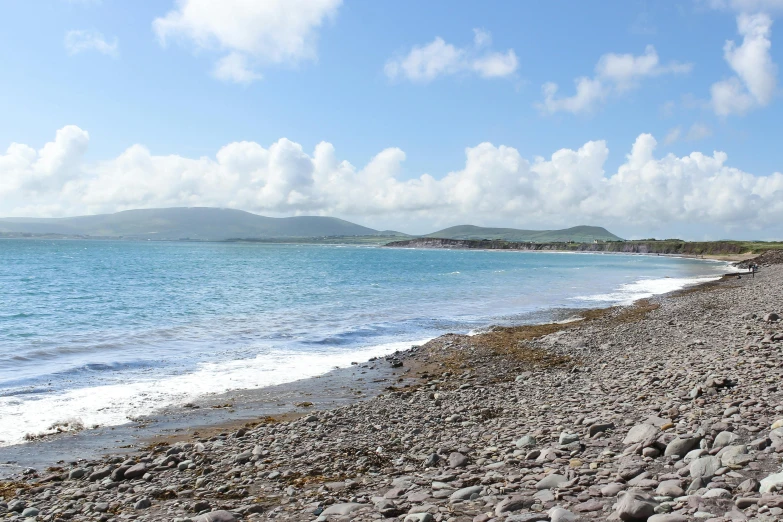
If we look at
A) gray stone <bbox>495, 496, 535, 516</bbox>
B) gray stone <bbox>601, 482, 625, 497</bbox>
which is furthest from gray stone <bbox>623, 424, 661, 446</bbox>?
gray stone <bbox>495, 496, 535, 516</bbox>

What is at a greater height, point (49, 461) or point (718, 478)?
point (718, 478)

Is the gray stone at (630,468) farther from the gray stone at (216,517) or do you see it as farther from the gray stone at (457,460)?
the gray stone at (216,517)

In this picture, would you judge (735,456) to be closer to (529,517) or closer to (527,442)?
(529,517)

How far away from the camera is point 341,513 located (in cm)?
712

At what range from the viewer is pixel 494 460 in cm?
893

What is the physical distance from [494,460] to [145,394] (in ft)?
41.2

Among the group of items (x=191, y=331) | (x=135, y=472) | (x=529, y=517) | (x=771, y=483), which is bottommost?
(x=191, y=331)

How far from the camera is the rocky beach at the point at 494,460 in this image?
6582 millimetres

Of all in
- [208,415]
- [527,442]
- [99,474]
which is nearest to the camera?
[527,442]

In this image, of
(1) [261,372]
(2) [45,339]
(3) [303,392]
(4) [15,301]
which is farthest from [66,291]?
(3) [303,392]

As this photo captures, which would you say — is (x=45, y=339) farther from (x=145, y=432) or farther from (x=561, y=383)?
(x=561, y=383)

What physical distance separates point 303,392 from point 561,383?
8066mm

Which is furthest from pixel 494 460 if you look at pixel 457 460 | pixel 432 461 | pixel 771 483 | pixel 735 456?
pixel 771 483

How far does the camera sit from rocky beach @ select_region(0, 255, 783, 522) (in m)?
6.58
